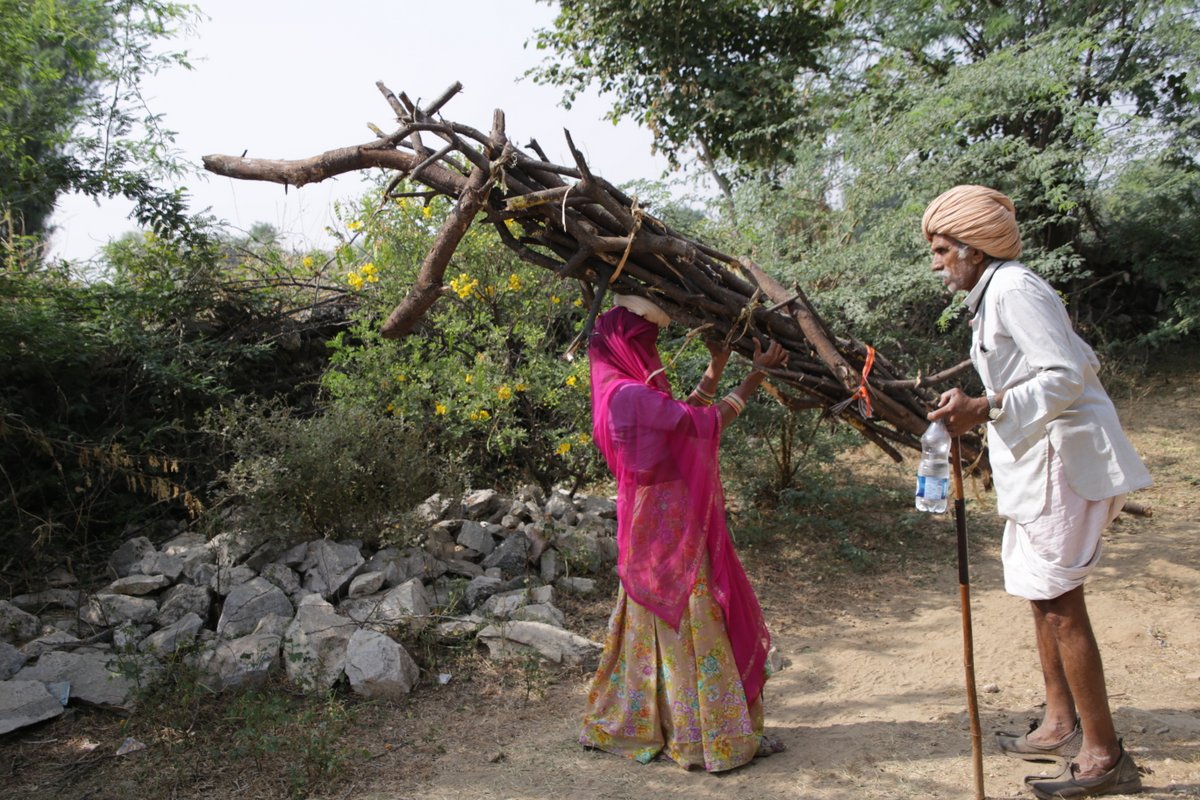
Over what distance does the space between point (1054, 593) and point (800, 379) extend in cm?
116

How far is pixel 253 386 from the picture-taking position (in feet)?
22.5

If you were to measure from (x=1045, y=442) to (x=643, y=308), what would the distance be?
1412mm

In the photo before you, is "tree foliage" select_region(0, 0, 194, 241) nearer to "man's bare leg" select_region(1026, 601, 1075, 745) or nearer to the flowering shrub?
the flowering shrub

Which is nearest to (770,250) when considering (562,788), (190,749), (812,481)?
(812,481)

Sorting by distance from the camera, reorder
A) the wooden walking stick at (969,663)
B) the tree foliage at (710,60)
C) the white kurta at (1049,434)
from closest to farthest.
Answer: the white kurta at (1049,434) → the wooden walking stick at (969,663) → the tree foliage at (710,60)

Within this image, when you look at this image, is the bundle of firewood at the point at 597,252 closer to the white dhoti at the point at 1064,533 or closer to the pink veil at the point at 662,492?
the pink veil at the point at 662,492

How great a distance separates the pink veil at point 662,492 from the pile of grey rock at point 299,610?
1.26m

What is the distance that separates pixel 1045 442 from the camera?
292 cm

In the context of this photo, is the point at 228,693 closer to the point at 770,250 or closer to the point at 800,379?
the point at 800,379

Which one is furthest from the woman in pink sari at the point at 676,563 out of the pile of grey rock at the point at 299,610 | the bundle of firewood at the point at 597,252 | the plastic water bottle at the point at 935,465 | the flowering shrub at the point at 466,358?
the flowering shrub at the point at 466,358

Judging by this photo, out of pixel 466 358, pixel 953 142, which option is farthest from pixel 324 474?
pixel 953 142

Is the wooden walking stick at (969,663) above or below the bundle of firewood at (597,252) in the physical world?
below

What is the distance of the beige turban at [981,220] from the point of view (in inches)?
117

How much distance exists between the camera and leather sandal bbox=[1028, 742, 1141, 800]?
9.68 ft
